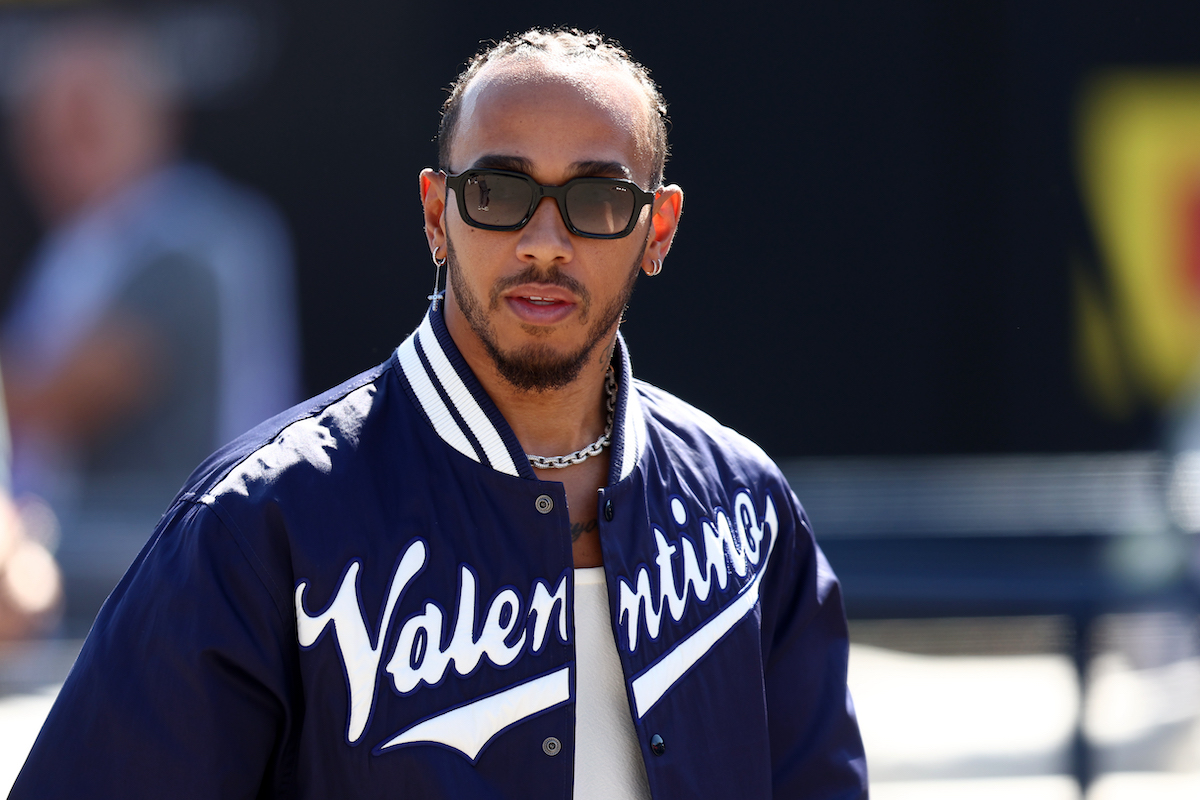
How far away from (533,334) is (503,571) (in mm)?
339

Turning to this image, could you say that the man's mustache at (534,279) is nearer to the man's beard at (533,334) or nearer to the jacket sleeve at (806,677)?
the man's beard at (533,334)

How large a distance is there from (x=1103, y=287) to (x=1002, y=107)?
0.85m

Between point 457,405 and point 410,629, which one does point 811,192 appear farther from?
point 410,629

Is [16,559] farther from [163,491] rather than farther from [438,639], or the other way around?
[163,491]

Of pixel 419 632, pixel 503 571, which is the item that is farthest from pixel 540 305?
pixel 419 632

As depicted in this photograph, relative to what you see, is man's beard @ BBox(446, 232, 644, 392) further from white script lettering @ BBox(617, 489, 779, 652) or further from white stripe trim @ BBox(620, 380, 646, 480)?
white script lettering @ BBox(617, 489, 779, 652)

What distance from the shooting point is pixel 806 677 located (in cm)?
197

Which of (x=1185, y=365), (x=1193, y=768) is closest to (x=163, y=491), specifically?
(x=1193, y=768)

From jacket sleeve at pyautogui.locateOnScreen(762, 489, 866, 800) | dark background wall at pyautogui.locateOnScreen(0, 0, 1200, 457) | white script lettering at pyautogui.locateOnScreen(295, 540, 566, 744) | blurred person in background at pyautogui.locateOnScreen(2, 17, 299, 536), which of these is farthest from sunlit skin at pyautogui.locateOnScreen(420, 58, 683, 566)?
A: blurred person in background at pyautogui.locateOnScreen(2, 17, 299, 536)

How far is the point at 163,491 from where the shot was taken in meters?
4.72

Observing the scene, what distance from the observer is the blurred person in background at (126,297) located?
4.69 metres

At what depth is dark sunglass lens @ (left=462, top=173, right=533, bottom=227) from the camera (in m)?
1.72

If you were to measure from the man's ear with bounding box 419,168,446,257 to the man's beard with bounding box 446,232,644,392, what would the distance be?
0.23 feet

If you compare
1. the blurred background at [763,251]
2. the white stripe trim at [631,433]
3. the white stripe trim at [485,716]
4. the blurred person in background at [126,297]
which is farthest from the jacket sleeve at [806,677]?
the blurred person in background at [126,297]
